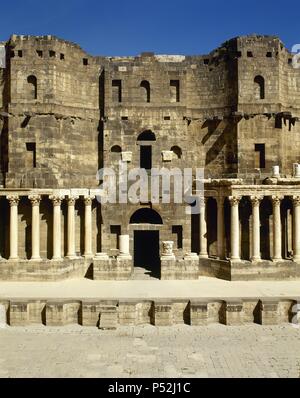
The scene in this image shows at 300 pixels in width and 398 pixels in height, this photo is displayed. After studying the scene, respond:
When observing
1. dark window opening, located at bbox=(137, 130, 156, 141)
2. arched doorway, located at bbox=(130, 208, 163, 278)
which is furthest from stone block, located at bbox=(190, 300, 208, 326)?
dark window opening, located at bbox=(137, 130, 156, 141)

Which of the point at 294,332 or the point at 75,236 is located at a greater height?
the point at 75,236

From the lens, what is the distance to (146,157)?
3008cm

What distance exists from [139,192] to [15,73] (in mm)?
10736

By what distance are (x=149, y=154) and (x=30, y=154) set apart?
25.5 ft

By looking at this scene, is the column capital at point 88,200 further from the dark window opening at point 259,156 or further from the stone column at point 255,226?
the dark window opening at point 259,156

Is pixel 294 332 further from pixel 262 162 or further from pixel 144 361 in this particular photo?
pixel 262 162

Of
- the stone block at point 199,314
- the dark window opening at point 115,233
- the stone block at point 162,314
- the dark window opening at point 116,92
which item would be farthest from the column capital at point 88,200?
the stone block at point 199,314

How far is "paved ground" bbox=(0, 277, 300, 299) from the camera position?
20.5 metres

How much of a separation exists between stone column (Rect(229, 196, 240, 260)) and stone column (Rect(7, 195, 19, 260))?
12097 millimetres

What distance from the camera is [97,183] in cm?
2764

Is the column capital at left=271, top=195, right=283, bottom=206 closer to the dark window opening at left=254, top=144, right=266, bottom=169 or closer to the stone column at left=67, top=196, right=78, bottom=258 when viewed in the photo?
the dark window opening at left=254, top=144, right=266, bottom=169

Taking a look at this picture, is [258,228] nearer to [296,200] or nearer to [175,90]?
[296,200]

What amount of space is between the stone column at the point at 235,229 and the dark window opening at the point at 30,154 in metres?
12.2
